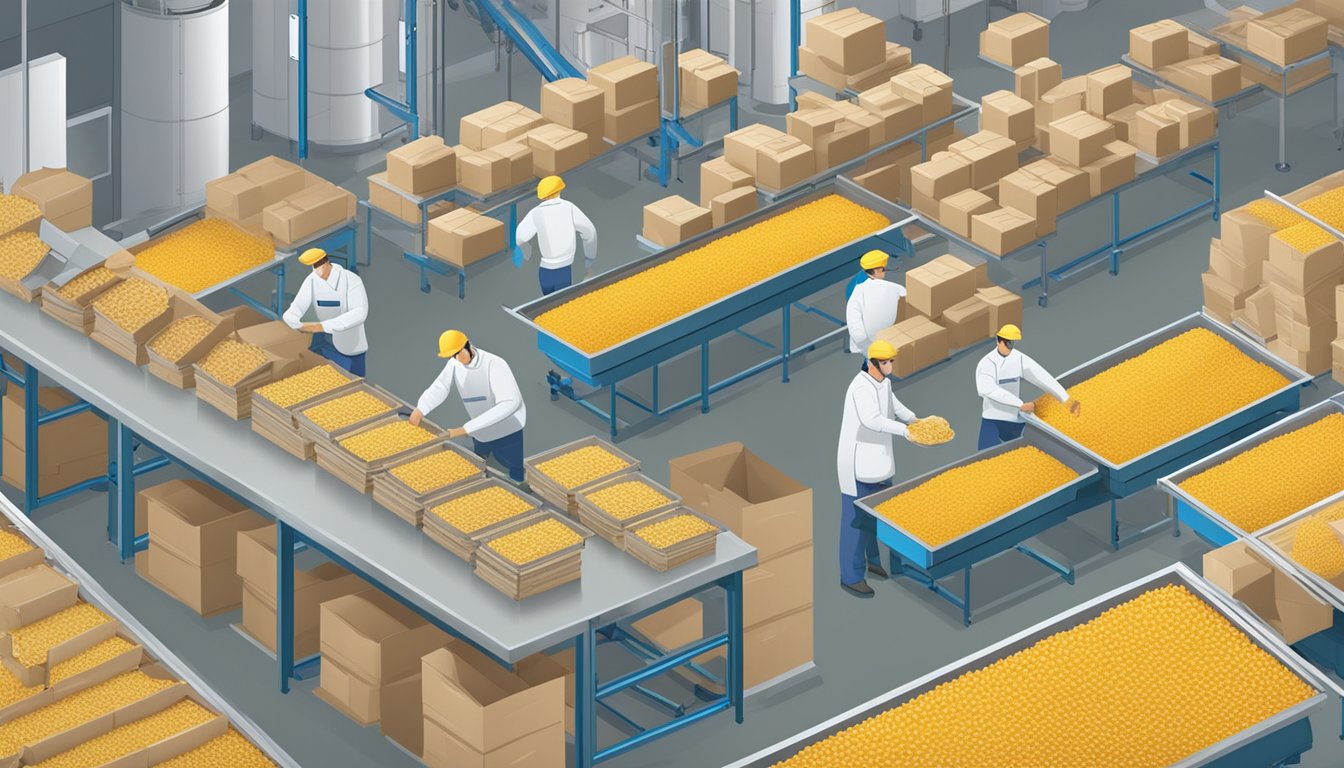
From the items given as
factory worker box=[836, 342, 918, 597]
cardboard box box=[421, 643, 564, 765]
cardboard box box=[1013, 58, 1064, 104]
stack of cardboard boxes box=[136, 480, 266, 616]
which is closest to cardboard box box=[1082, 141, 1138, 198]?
cardboard box box=[1013, 58, 1064, 104]

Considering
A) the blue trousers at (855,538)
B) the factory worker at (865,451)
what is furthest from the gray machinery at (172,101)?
the blue trousers at (855,538)

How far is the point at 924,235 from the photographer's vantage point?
58.0ft

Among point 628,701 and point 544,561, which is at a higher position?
point 544,561

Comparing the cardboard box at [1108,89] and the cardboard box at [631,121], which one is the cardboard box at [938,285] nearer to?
the cardboard box at [1108,89]

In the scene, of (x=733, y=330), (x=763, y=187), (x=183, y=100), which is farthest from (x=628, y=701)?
(x=183, y=100)

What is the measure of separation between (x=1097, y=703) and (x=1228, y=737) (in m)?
0.59

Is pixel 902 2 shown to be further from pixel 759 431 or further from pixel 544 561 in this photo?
pixel 544 561

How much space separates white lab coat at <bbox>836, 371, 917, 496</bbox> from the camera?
14312 mm

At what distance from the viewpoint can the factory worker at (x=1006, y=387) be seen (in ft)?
49.0

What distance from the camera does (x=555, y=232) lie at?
55.0ft

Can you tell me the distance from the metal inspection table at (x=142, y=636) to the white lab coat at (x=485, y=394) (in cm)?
204

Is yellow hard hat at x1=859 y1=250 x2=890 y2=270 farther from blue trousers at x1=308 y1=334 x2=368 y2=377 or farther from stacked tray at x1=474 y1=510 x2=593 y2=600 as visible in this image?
stacked tray at x1=474 y1=510 x2=593 y2=600

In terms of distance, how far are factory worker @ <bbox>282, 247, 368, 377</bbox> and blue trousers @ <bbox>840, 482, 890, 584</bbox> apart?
3167 mm

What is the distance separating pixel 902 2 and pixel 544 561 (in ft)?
32.6
